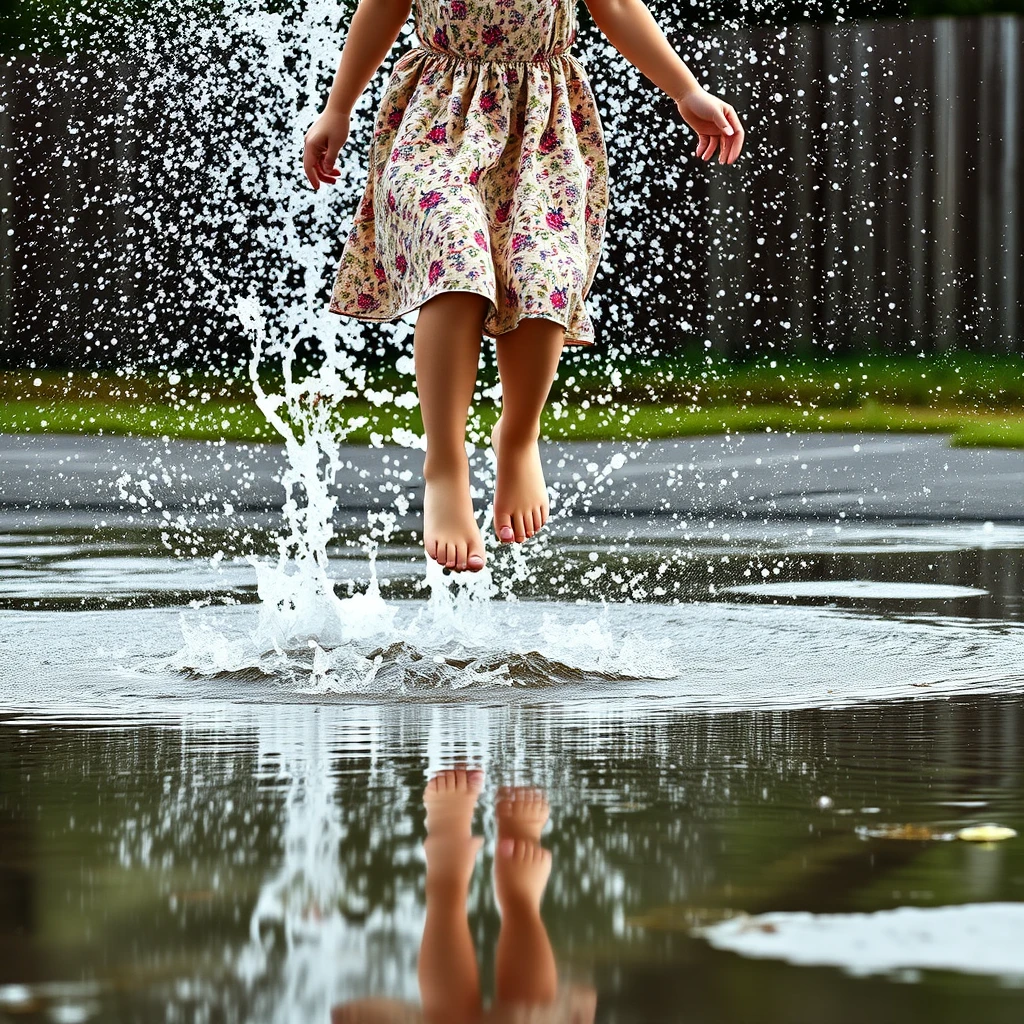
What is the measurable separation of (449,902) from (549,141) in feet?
6.94

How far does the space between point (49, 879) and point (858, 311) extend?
9874 millimetres

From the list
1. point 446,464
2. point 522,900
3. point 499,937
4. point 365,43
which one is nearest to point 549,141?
point 365,43

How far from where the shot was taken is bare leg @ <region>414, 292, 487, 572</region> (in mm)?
3660

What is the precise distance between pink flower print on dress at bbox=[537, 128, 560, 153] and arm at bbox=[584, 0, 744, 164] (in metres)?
0.19

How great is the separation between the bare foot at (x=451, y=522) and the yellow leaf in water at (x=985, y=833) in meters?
1.45

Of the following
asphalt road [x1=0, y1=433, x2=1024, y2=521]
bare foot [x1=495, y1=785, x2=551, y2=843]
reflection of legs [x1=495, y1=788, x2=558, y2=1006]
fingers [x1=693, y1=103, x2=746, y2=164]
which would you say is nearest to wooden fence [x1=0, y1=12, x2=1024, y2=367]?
asphalt road [x1=0, y1=433, x2=1024, y2=521]

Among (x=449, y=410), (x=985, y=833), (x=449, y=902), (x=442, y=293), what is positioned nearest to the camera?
(x=449, y=902)

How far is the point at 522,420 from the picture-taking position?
3879 mm

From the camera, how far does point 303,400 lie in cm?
1073

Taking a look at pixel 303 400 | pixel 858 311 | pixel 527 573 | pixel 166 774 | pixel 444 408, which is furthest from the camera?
pixel 858 311

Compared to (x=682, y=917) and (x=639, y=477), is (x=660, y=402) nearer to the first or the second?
(x=639, y=477)

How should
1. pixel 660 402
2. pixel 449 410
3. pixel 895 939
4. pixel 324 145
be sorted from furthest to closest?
pixel 660 402 < pixel 324 145 < pixel 449 410 < pixel 895 939

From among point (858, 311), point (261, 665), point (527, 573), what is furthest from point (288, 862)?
point (858, 311)

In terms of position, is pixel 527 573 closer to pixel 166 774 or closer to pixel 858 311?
pixel 166 774
